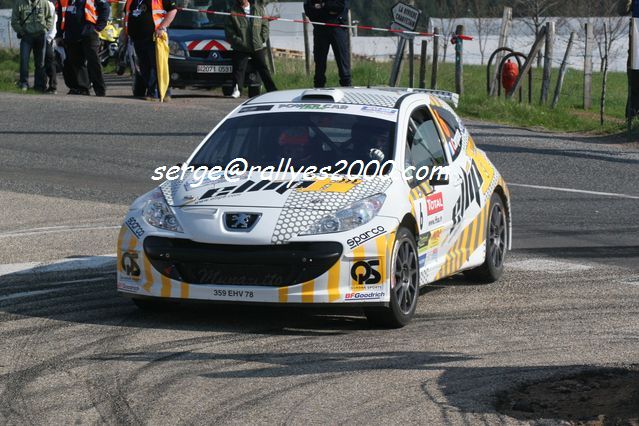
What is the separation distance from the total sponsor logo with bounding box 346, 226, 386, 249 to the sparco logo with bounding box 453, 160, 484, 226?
51.7 inches

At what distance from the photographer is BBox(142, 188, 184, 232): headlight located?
27.0 ft

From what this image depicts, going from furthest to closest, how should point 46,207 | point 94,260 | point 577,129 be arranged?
point 577,129
point 46,207
point 94,260

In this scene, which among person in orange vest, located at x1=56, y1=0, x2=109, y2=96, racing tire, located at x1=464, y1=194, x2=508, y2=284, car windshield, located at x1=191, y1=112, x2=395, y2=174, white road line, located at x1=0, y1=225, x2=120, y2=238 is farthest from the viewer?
person in orange vest, located at x1=56, y1=0, x2=109, y2=96

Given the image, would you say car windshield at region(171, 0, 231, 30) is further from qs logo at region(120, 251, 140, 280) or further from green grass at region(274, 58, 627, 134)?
qs logo at region(120, 251, 140, 280)

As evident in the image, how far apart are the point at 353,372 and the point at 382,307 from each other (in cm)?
114

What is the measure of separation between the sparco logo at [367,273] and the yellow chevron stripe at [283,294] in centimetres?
42

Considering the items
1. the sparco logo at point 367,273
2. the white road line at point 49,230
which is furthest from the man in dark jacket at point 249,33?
the sparco logo at point 367,273

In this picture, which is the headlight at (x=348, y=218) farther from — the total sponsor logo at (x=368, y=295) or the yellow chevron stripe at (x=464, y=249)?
the yellow chevron stripe at (x=464, y=249)

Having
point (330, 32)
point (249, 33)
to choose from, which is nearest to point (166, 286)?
point (330, 32)

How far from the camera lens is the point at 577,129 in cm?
2181

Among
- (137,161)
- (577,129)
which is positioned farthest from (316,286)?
(577,129)

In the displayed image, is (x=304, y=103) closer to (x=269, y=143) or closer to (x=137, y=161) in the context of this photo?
(x=269, y=143)

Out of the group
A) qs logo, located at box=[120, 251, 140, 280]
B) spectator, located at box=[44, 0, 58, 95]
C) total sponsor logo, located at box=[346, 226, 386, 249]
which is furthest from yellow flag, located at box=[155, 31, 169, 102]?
total sponsor logo, located at box=[346, 226, 386, 249]

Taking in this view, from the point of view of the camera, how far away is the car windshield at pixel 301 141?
890 centimetres
